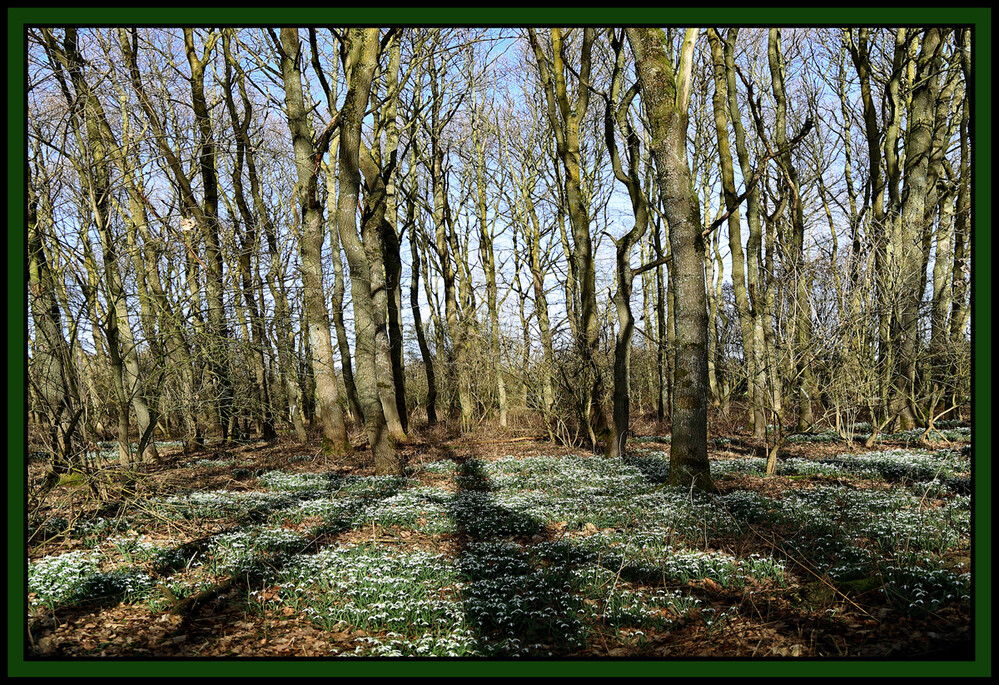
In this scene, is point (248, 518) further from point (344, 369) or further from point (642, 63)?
point (344, 369)

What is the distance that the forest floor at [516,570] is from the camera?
4.32m

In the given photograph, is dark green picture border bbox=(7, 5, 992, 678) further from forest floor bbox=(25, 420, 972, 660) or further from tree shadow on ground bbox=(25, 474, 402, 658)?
tree shadow on ground bbox=(25, 474, 402, 658)

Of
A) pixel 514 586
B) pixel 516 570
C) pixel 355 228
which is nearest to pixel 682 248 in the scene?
pixel 516 570

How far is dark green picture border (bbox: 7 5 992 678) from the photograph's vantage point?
3104 mm

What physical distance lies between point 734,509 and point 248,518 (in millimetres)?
6815

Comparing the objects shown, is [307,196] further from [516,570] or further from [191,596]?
[516,570]

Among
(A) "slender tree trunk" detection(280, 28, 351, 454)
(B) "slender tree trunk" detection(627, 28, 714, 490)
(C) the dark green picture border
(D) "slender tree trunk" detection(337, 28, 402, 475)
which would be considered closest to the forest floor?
(B) "slender tree trunk" detection(627, 28, 714, 490)

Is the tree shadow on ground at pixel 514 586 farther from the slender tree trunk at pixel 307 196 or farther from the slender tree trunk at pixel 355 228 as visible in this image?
the slender tree trunk at pixel 307 196

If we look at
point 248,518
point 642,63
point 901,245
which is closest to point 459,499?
point 248,518

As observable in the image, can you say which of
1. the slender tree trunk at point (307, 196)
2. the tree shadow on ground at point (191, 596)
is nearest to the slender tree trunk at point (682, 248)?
the tree shadow on ground at point (191, 596)

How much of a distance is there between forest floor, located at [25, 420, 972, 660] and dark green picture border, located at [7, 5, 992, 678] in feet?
2.92
